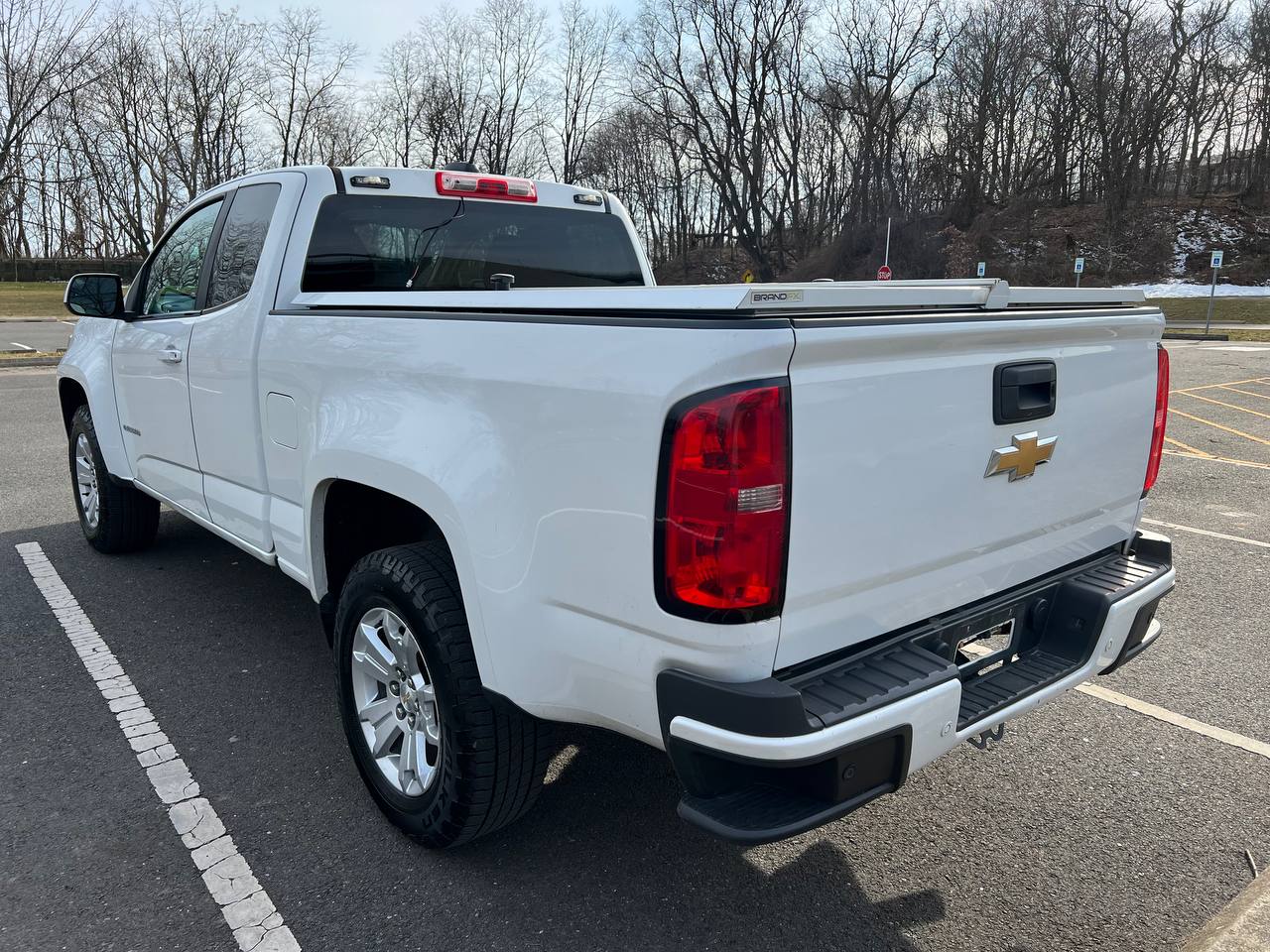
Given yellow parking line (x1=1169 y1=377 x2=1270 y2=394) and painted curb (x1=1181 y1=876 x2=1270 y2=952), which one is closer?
painted curb (x1=1181 y1=876 x2=1270 y2=952)

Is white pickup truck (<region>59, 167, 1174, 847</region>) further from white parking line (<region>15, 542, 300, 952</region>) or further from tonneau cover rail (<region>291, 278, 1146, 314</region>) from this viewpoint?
white parking line (<region>15, 542, 300, 952</region>)

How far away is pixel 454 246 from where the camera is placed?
3.82 m

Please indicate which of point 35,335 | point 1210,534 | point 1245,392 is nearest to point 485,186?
point 1210,534

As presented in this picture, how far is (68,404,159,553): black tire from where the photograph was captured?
5113 mm

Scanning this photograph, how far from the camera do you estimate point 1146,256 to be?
40250 mm

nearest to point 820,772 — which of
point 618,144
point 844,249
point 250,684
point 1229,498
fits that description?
point 250,684

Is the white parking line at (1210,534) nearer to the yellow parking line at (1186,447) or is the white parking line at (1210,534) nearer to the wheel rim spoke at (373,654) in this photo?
the yellow parking line at (1186,447)

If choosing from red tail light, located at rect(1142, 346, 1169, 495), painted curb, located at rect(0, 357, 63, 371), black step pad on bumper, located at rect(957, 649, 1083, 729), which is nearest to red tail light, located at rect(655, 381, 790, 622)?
black step pad on bumper, located at rect(957, 649, 1083, 729)

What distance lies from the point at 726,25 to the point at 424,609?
172 ft

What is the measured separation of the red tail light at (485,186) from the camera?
3.81 m

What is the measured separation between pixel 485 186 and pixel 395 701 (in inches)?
88.5

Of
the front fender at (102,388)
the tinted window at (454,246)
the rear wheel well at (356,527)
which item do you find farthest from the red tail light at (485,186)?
the front fender at (102,388)

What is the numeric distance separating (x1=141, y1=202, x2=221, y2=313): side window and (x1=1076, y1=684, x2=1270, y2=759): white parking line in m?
4.00

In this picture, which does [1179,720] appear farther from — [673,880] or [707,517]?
[707,517]
